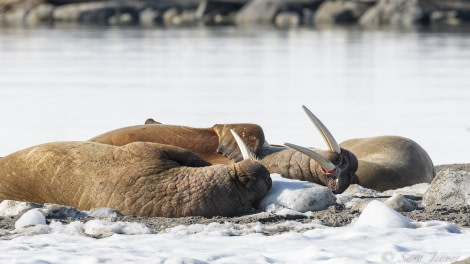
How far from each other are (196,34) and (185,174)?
2566cm

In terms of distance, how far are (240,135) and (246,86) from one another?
8.69 metres

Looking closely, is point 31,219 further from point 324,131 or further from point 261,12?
point 261,12

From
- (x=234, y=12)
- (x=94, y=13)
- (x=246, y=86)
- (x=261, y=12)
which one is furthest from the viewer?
(x=234, y=12)

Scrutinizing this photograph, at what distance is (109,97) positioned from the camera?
47.7 feet

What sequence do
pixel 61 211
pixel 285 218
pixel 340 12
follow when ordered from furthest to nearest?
pixel 340 12, pixel 61 211, pixel 285 218

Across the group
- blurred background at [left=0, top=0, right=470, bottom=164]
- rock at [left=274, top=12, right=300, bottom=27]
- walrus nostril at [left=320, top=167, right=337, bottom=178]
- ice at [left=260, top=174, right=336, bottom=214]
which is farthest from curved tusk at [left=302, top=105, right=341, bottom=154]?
rock at [left=274, top=12, right=300, bottom=27]

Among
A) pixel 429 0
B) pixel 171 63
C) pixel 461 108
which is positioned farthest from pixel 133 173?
pixel 429 0

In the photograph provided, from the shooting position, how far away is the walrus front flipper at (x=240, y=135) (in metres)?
7.36

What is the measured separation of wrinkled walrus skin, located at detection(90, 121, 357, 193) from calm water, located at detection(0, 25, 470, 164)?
233cm

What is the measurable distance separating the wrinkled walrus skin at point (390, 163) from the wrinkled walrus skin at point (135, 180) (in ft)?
5.57

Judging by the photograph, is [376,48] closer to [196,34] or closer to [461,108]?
[196,34]

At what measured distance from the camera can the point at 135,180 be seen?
235 inches

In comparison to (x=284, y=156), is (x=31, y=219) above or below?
above

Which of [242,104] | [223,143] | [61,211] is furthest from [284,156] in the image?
[242,104]
